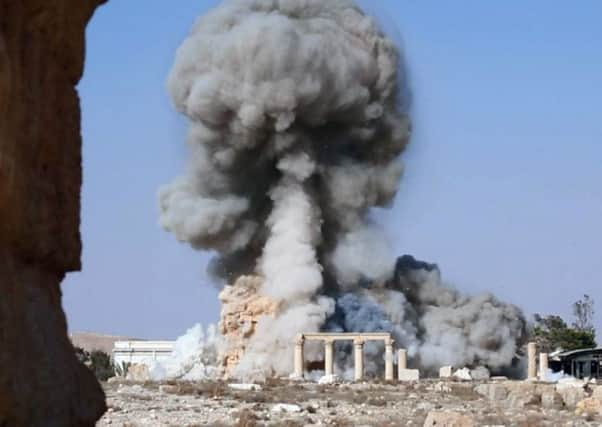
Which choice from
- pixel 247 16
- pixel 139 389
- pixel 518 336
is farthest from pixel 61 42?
pixel 518 336

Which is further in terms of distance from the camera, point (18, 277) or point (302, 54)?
point (302, 54)

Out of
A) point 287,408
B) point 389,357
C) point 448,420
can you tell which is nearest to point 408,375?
point 389,357

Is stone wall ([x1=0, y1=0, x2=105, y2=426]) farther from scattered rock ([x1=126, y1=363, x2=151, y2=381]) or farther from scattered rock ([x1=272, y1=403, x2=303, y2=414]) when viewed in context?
scattered rock ([x1=126, y1=363, x2=151, y2=381])

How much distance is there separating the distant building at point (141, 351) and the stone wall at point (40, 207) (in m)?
75.3

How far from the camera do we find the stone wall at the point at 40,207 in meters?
6.07

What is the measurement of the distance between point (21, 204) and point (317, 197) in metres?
62.1

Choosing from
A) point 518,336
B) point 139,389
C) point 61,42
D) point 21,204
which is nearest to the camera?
point 21,204

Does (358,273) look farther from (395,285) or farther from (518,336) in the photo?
(518,336)

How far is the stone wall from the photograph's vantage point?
6070 millimetres

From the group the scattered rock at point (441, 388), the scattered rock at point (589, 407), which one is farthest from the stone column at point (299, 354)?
the scattered rock at point (589, 407)

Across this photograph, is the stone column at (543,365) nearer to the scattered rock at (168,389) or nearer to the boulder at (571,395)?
the scattered rock at (168,389)

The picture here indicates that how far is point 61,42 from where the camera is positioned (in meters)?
7.14

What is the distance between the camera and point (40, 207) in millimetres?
6727

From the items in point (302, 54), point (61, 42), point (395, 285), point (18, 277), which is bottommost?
point (18, 277)
